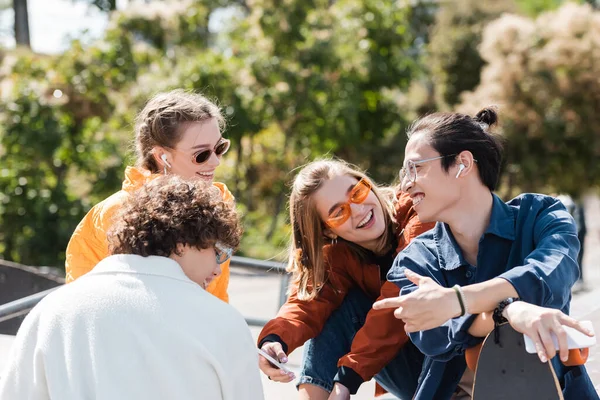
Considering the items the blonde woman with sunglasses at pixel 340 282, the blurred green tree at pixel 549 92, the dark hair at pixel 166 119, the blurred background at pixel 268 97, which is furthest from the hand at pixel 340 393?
the blurred green tree at pixel 549 92

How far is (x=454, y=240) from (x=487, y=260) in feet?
0.40

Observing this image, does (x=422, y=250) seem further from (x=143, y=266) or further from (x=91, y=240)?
(x=91, y=240)

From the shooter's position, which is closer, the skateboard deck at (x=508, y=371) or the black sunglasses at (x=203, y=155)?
the skateboard deck at (x=508, y=371)

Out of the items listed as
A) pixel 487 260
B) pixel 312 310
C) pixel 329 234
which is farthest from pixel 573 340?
pixel 329 234

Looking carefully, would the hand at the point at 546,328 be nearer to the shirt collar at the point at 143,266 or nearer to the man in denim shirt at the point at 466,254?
the man in denim shirt at the point at 466,254

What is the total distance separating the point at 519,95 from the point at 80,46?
22.3 ft

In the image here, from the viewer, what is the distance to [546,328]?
1.93 m

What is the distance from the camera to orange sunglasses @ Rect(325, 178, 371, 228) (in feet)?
9.67

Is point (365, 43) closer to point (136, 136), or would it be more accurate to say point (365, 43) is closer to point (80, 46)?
point (80, 46)

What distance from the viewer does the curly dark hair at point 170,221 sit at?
→ 73.2 inches

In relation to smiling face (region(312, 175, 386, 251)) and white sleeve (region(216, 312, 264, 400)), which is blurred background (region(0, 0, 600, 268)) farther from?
white sleeve (region(216, 312, 264, 400))

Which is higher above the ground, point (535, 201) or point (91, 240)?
point (535, 201)

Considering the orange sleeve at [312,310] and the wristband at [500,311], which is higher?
the wristband at [500,311]

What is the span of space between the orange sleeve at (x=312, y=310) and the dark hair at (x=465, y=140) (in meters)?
0.69
